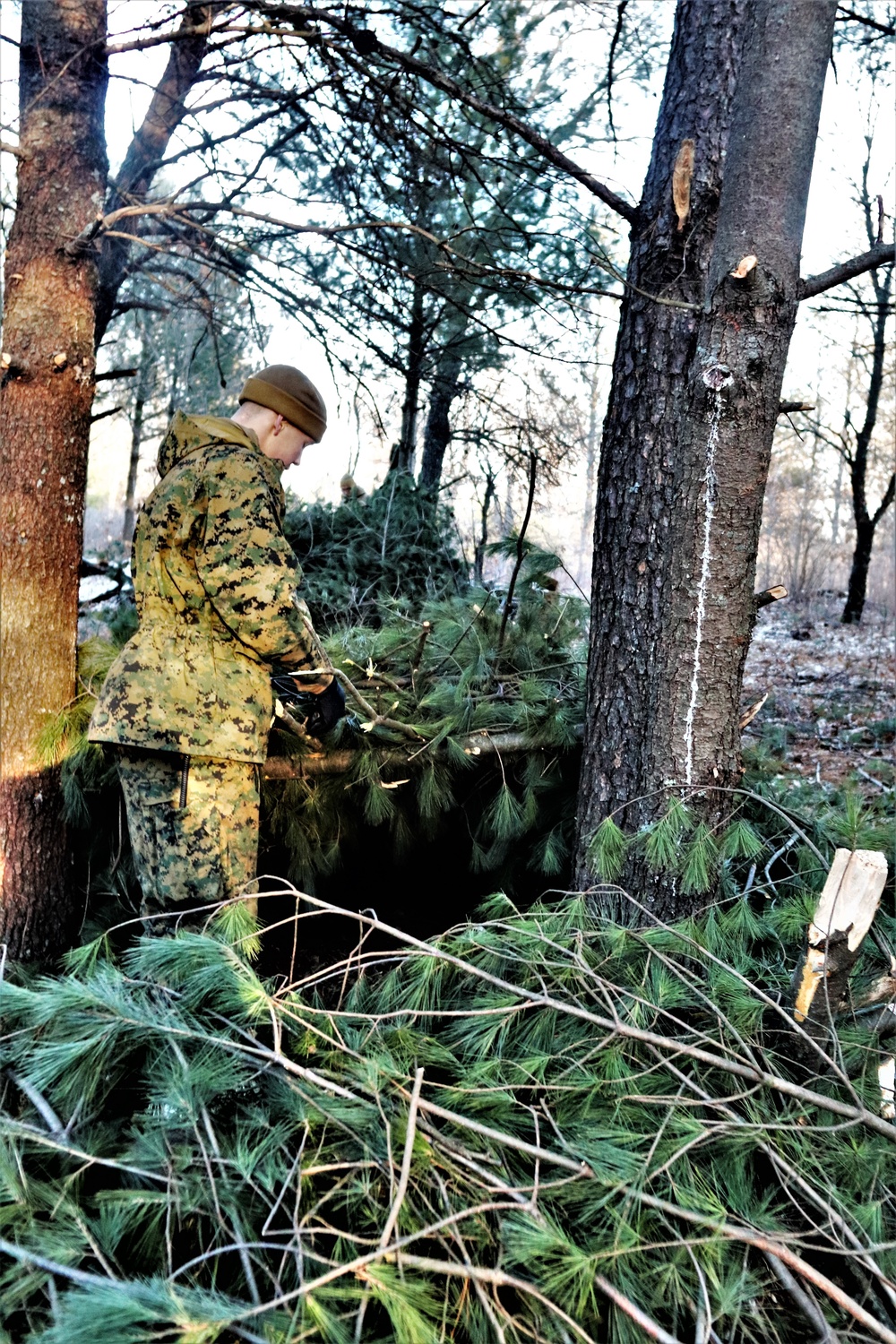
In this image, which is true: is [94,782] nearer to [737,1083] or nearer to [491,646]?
[491,646]

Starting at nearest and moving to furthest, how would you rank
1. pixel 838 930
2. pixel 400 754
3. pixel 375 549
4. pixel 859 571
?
1. pixel 838 930
2. pixel 400 754
3. pixel 375 549
4. pixel 859 571

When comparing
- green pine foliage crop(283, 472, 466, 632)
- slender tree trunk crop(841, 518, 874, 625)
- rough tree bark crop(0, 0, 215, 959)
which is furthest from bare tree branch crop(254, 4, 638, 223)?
slender tree trunk crop(841, 518, 874, 625)

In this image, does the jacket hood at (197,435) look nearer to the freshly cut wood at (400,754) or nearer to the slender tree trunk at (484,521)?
the freshly cut wood at (400,754)

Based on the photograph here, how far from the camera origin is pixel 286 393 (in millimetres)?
2877

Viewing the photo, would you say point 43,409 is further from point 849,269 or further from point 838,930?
point 838,930

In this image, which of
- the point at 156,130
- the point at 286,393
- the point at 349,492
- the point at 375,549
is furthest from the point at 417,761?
the point at 156,130

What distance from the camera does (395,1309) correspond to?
121cm

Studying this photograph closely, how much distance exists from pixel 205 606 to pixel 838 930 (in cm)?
202

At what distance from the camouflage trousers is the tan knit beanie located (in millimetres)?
1186

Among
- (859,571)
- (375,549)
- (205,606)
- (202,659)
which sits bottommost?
(202,659)

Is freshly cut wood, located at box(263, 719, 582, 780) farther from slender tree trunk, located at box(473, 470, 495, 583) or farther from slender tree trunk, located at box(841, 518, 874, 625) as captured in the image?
slender tree trunk, located at box(841, 518, 874, 625)

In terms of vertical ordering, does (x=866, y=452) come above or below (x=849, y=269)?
above

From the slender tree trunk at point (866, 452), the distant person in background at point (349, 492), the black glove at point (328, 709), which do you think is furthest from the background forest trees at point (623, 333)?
the slender tree trunk at point (866, 452)

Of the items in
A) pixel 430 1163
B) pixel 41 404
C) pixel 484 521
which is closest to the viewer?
pixel 430 1163
